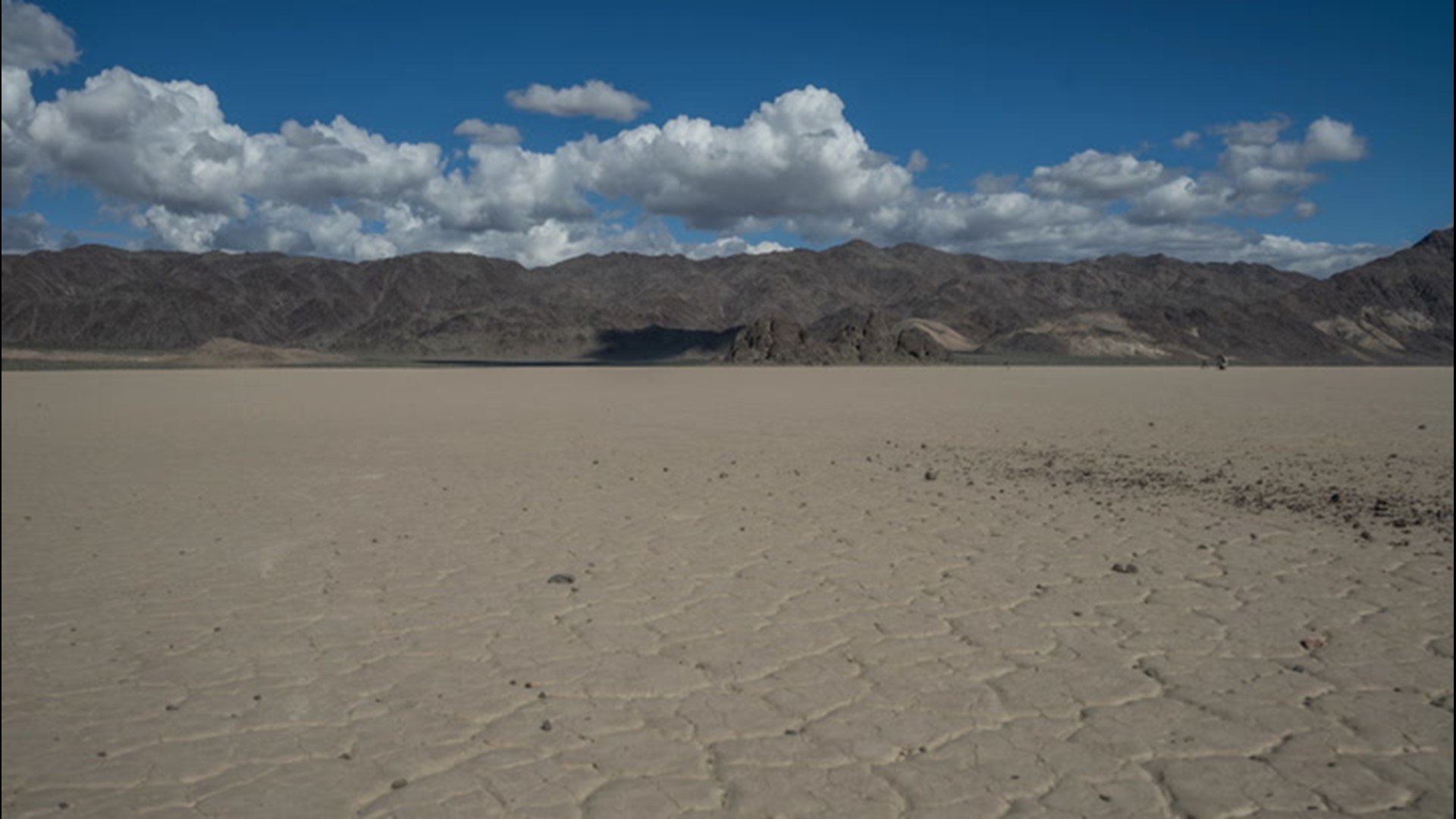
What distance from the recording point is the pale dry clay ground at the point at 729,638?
352 centimetres

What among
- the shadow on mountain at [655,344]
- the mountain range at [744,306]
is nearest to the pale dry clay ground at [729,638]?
the mountain range at [744,306]

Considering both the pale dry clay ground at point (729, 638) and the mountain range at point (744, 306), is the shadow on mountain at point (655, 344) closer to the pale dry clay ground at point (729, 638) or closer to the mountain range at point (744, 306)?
the mountain range at point (744, 306)

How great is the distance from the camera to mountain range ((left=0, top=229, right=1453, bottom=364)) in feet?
296

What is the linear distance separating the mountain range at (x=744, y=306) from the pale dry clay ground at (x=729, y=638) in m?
52.1

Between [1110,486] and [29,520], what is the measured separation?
10.3m

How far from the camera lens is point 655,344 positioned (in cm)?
9300

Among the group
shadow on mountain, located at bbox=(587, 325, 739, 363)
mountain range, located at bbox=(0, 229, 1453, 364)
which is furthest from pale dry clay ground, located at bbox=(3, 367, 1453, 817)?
shadow on mountain, located at bbox=(587, 325, 739, 363)

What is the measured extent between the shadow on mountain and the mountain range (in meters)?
0.29

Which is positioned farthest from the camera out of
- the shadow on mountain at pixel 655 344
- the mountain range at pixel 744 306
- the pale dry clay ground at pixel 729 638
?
the mountain range at pixel 744 306

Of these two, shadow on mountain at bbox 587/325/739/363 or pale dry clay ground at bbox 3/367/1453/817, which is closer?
pale dry clay ground at bbox 3/367/1453/817

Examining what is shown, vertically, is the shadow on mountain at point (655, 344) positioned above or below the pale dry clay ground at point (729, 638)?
above

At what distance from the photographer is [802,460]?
12.0 metres

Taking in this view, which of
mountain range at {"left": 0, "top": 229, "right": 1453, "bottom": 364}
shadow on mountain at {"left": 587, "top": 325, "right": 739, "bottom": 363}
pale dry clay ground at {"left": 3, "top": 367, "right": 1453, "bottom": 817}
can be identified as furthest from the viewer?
mountain range at {"left": 0, "top": 229, "right": 1453, "bottom": 364}

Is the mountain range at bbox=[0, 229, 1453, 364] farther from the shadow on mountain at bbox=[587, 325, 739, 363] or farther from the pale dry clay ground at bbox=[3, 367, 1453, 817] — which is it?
the pale dry clay ground at bbox=[3, 367, 1453, 817]
